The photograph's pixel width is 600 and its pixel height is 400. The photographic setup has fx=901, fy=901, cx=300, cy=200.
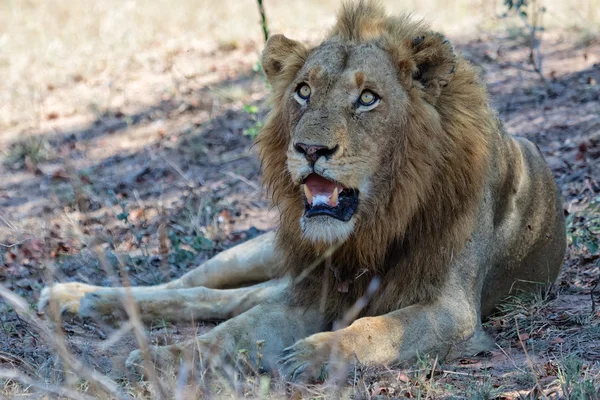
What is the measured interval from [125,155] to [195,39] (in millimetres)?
3534

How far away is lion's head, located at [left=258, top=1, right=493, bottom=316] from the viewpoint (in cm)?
446

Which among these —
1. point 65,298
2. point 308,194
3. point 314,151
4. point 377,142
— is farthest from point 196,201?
point 314,151

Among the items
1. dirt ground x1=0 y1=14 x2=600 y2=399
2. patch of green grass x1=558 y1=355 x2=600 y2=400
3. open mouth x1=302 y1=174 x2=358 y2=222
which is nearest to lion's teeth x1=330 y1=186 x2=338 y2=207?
open mouth x1=302 y1=174 x2=358 y2=222

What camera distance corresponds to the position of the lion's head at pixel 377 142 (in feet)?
14.6

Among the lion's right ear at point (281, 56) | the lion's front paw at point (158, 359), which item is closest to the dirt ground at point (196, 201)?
the lion's front paw at point (158, 359)

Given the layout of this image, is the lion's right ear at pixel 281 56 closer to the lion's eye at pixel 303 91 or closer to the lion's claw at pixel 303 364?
the lion's eye at pixel 303 91

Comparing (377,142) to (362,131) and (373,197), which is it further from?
(373,197)

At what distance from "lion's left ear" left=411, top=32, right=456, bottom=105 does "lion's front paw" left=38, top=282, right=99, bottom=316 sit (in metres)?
2.68

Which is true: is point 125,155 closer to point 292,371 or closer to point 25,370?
point 25,370

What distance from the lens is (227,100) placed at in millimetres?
10883

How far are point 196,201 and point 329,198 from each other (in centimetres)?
420

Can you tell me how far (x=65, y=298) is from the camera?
19.2 ft

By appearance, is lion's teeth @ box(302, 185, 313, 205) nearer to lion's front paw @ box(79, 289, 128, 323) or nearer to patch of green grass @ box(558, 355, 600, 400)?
patch of green grass @ box(558, 355, 600, 400)

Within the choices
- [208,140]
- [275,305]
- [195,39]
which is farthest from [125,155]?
[275,305]
